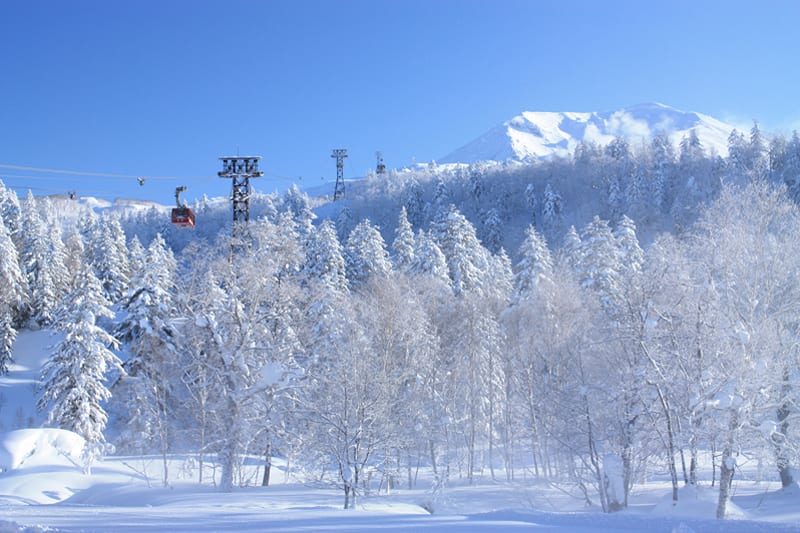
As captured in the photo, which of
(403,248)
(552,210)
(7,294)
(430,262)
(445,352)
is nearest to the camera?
(445,352)

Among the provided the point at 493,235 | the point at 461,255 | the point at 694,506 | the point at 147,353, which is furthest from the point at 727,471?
the point at 493,235

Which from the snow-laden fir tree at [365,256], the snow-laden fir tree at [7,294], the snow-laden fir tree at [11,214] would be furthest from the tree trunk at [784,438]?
the snow-laden fir tree at [11,214]

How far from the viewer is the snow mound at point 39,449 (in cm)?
2661

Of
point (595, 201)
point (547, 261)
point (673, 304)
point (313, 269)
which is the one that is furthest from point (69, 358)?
point (595, 201)

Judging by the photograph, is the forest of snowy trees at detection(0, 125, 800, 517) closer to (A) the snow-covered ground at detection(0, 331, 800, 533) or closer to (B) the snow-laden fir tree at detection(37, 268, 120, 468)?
(B) the snow-laden fir tree at detection(37, 268, 120, 468)

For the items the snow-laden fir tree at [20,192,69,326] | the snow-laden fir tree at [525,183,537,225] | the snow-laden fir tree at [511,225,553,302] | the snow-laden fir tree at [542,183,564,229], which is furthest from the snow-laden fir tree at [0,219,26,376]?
the snow-laden fir tree at [525,183,537,225]

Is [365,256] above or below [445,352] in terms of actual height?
above

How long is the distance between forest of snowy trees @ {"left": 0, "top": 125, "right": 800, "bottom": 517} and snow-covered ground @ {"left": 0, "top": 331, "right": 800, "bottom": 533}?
1302mm

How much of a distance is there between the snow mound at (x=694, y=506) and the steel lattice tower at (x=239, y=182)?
16050 mm

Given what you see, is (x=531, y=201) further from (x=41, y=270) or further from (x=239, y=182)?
(x=239, y=182)

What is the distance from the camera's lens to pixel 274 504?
1633 centimetres

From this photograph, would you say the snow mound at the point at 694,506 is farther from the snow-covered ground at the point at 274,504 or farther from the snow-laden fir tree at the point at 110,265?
the snow-laden fir tree at the point at 110,265

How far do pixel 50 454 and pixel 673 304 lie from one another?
27.4 m

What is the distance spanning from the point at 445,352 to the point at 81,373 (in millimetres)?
20531
